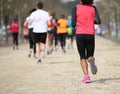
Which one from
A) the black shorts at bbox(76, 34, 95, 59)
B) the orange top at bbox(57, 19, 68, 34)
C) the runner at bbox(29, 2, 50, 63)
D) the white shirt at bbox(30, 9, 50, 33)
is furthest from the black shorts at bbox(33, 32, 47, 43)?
the orange top at bbox(57, 19, 68, 34)

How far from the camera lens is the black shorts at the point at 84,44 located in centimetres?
1077

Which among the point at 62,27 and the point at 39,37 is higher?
the point at 39,37

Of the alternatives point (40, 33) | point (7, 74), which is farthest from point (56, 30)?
point (7, 74)

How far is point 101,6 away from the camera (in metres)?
85.9

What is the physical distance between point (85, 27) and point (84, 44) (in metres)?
0.40

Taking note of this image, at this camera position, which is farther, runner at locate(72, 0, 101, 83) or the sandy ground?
runner at locate(72, 0, 101, 83)

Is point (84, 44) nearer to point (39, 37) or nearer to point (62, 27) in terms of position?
point (39, 37)

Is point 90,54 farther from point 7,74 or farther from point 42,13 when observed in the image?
point 42,13

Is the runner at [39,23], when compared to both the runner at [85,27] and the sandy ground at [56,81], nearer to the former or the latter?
the sandy ground at [56,81]

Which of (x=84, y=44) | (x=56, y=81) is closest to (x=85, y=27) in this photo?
(x=84, y=44)

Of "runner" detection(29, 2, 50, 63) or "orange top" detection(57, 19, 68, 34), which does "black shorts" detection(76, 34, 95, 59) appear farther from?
"orange top" detection(57, 19, 68, 34)

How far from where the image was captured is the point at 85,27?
10773 millimetres

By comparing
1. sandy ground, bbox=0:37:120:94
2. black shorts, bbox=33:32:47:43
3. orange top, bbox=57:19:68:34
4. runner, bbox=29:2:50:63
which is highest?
runner, bbox=29:2:50:63

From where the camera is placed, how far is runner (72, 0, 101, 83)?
10.7m
